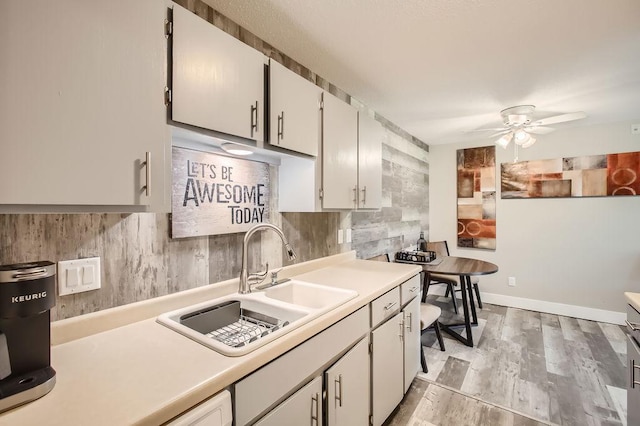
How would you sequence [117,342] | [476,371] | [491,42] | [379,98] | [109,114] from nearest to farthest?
[109,114] < [117,342] < [491,42] < [476,371] < [379,98]

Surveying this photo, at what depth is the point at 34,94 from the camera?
720mm

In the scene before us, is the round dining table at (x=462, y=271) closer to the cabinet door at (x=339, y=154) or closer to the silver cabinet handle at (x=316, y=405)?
the cabinet door at (x=339, y=154)

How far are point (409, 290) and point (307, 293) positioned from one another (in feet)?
2.69

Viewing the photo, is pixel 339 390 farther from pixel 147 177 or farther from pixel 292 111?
pixel 292 111

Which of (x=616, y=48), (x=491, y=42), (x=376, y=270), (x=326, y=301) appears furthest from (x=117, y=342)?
(x=616, y=48)

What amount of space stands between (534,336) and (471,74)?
2.75 m

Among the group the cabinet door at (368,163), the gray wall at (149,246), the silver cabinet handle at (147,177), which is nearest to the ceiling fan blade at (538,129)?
the cabinet door at (368,163)

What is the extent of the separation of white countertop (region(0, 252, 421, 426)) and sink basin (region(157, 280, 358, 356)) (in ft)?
0.15

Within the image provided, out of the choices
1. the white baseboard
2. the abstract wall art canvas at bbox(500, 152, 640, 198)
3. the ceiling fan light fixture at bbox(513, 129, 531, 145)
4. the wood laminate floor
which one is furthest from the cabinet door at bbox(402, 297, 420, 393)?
the abstract wall art canvas at bbox(500, 152, 640, 198)

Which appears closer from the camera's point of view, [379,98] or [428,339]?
[379,98]

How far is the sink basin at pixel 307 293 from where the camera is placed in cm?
156

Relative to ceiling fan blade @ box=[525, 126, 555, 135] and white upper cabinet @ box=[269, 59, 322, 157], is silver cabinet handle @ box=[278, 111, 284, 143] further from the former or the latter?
ceiling fan blade @ box=[525, 126, 555, 135]

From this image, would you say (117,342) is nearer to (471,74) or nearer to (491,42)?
(491,42)

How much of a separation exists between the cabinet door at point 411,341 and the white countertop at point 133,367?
869 millimetres
